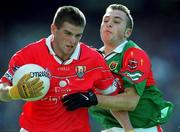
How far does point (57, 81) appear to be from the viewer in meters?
3.87

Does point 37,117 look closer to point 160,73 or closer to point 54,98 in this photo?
point 54,98

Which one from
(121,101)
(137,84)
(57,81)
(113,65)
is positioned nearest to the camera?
(57,81)

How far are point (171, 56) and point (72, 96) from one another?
6.37 metres

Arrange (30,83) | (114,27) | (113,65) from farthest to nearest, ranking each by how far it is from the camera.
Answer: (114,27) < (113,65) < (30,83)

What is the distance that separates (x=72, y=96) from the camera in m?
3.78

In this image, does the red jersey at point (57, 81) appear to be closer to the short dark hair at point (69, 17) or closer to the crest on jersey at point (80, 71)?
the crest on jersey at point (80, 71)

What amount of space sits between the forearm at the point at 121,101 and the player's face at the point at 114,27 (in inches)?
22.8

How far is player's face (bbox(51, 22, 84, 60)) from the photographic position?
3.84 meters

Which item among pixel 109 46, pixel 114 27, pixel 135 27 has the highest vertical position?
pixel 135 27

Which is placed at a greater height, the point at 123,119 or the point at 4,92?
the point at 4,92

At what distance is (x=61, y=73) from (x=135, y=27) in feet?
21.7

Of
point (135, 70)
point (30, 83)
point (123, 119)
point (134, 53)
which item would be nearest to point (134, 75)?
point (135, 70)

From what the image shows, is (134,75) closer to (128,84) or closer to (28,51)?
(128,84)

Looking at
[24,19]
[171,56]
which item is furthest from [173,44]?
[24,19]
